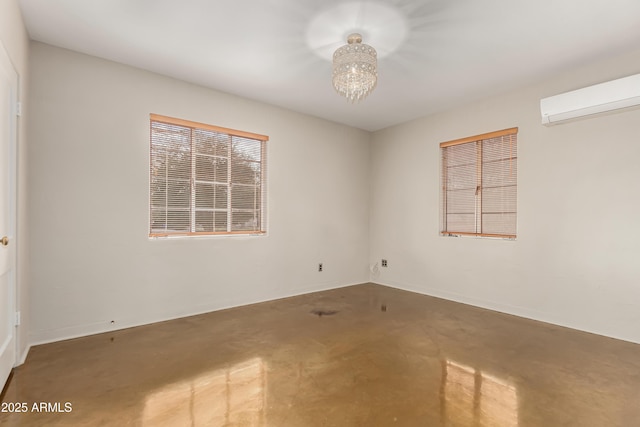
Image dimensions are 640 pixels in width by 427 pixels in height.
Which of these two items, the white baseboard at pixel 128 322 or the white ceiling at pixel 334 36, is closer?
the white ceiling at pixel 334 36

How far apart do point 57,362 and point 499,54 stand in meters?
4.86

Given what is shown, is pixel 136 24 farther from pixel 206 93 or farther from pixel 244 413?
pixel 244 413

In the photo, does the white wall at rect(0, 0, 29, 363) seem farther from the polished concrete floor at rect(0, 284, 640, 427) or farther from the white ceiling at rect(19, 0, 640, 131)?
the polished concrete floor at rect(0, 284, 640, 427)

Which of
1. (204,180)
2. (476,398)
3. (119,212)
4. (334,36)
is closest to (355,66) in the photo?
(334,36)

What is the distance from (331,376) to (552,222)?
10.4 feet

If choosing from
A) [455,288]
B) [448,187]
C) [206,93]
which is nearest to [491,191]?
[448,187]

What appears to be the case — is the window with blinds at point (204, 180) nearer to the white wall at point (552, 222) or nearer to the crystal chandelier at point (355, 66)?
the crystal chandelier at point (355, 66)

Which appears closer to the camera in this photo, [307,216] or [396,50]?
[396,50]

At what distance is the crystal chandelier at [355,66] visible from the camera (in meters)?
2.76

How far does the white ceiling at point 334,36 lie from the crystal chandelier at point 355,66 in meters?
0.16

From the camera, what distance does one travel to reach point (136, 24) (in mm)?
2752

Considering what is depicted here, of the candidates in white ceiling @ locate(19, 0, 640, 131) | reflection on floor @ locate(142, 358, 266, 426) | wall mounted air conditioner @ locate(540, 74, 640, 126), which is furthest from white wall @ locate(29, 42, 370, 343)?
wall mounted air conditioner @ locate(540, 74, 640, 126)

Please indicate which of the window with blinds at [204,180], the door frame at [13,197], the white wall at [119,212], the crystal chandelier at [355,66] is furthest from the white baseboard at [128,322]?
the crystal chandelier at [355,66]

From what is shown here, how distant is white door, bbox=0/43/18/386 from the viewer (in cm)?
214
